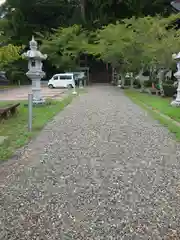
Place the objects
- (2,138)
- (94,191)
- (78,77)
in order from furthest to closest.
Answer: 1. (78,77)
2. (2,138)
3. (94,191)

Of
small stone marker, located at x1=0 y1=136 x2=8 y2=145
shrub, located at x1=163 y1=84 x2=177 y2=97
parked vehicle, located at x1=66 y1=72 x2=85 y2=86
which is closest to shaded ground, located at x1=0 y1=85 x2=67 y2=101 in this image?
shrub, located at x1=163 y1=84 x2=177 y2=97

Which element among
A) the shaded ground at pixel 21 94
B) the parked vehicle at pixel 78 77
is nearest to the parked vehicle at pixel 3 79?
the parked vehicle at pixel 78 77

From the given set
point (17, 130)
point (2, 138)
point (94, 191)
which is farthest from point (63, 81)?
point (94, 191)

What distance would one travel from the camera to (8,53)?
614 inches

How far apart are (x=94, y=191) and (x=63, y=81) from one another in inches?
1019

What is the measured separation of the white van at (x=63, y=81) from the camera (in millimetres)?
28906

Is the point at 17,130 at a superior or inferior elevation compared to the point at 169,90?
inferior

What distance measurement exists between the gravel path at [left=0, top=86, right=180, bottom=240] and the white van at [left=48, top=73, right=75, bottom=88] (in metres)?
22.3

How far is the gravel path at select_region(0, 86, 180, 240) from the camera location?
115 inches

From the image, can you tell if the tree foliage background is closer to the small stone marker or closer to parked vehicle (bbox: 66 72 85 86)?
parked vehicle (bbox: 66 72 85 86)

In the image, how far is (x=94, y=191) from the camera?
3812 millimetres

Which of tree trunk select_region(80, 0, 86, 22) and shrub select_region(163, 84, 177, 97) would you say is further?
tree trunk select_region(80, 0, 86, 22)

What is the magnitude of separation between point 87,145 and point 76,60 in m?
28.4

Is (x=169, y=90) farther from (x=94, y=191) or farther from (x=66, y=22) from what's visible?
(x=66, y=22)
